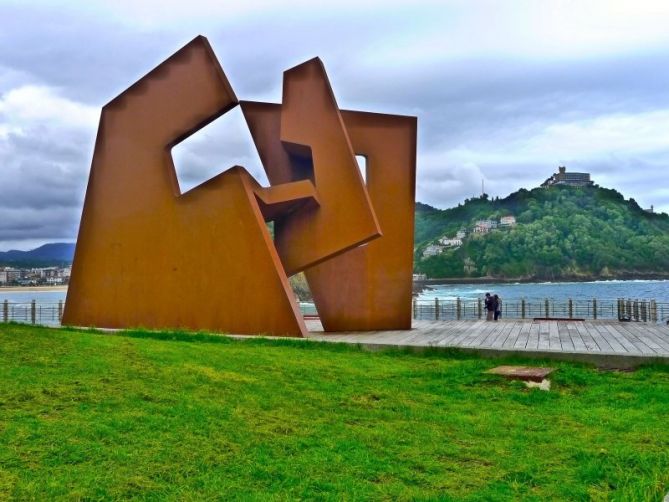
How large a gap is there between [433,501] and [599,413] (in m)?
3.13

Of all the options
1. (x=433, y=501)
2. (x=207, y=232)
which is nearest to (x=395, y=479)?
(x=433, y=501)

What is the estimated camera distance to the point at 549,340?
11.6 meters

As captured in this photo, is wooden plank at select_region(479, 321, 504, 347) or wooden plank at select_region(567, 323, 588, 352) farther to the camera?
wooden plank at select_region(479, 321, 504, 347)

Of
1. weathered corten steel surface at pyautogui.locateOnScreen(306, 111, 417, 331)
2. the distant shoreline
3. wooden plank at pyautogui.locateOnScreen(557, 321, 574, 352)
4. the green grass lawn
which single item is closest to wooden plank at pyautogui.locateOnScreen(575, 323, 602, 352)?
wooden plank at pyautogui.locateOnScreen(557, 321, 574, 352)

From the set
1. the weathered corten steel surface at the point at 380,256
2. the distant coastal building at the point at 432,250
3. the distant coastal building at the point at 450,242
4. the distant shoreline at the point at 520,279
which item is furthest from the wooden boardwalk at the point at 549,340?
the distant coastal building at the point at 450,242

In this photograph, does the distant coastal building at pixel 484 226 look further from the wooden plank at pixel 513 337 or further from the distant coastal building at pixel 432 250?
the wooden plank at pixel 513 337

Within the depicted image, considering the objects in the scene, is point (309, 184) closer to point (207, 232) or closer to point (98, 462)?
point (207, 232)

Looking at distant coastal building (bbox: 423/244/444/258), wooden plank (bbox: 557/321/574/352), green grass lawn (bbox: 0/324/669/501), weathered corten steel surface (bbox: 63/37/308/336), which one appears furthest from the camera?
distant coastal building (bbox: 423/244/444/258)

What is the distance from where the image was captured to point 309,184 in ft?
46.2

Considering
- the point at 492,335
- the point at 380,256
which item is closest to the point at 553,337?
the point at 492,335

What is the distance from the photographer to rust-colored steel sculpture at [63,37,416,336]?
13234 millimetres

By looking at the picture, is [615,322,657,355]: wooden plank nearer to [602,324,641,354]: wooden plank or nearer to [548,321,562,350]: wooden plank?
[602,324,641,354]: wooden plank

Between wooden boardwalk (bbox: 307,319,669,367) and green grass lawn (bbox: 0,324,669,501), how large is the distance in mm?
1324

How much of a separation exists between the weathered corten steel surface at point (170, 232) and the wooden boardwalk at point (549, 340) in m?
1.92
